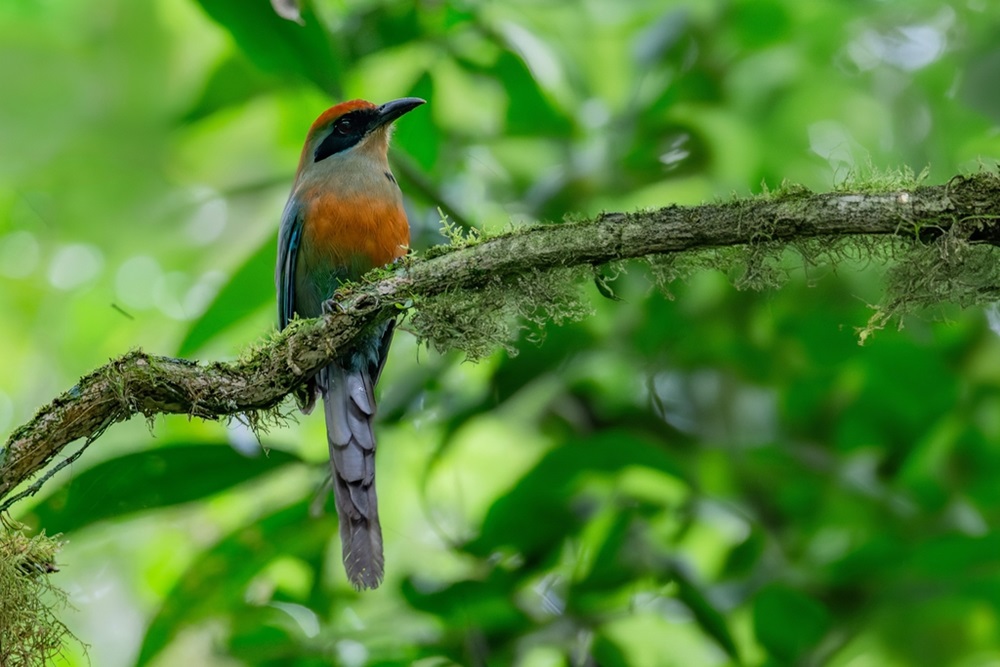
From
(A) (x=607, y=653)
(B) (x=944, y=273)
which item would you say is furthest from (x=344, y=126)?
(B) (x=944, y=273)

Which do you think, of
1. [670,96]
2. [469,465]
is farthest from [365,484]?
[670,96]

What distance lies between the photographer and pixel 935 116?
405cm

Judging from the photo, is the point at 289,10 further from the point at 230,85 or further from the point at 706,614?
the point at 706,614

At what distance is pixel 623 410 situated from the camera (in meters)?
3.71

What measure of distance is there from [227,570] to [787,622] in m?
1.86

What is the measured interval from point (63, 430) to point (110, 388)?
0.13 metres

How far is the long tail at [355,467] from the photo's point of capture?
2.90 m

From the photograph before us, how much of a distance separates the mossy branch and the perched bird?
73 centimetres

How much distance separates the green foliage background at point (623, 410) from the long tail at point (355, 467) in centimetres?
28

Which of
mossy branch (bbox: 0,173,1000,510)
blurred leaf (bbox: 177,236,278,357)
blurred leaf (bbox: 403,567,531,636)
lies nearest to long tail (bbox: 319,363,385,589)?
blurred leaf (bbox: 403,567,531,636)

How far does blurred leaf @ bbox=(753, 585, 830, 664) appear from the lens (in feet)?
10.8

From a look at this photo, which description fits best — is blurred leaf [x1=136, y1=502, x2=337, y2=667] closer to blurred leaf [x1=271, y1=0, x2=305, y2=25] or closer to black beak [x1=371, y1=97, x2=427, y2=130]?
black beak [x1=371, y1=97, x2=427, y2=130]

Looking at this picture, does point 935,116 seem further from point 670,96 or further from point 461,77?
point 461,77

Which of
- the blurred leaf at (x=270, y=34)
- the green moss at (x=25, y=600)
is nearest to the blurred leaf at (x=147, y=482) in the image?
the green moss at (x=25, y=600)
